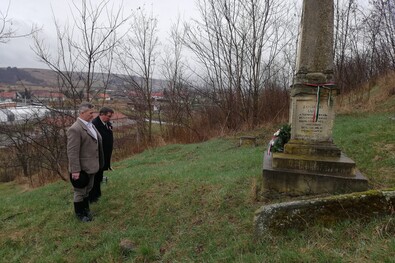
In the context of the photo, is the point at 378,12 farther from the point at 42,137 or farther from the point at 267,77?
the point at 42,137

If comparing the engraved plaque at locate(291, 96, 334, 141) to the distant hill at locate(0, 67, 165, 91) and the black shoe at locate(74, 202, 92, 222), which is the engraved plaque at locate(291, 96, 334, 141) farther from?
the distant hill at locate(0, 67, 165, 91)

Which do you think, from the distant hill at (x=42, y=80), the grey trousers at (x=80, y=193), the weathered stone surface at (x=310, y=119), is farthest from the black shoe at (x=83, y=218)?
the distant hill at (x=42, y=80)

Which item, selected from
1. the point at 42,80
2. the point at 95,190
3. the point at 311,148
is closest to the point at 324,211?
the point at 311,148

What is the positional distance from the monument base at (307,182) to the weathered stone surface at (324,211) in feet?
3.33

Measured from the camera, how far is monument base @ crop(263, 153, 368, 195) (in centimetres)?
399

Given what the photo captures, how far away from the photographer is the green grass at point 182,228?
2727mm

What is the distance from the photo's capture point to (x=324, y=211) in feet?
10.0

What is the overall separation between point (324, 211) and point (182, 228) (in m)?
1.93

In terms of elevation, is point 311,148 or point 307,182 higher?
point 311,148

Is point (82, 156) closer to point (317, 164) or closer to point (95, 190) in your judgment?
point (95, 190)

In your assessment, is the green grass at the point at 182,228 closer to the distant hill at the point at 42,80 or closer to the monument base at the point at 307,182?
the monument base at the point at 307,182

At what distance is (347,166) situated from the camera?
13.5 ft

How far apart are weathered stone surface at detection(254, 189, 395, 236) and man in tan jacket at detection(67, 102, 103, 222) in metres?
2.79

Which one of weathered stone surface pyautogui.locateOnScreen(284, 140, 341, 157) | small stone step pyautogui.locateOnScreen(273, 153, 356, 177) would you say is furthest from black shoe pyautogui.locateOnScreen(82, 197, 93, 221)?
weathered stone surface pyautogui.locateOnScreen(284, 140, 341, 157)
